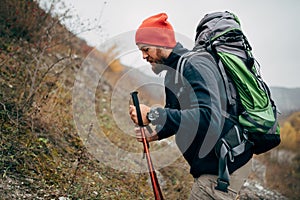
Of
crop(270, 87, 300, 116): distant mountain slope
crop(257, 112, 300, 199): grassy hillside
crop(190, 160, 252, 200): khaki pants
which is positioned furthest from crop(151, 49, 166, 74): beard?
crop(270, 87, 300, 116): distant mountain slope

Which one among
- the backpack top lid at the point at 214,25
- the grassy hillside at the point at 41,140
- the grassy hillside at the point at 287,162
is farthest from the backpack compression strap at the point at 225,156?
the grassy hillside at the point at 287,162

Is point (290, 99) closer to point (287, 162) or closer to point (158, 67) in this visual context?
point (287, 162)

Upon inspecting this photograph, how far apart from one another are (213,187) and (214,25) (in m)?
1.15

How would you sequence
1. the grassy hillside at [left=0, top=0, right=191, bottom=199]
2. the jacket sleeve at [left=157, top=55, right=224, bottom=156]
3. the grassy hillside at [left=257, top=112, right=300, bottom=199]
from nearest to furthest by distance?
the jacket sleeve at [left=157, top=55, right=224, bottom=156] < the grassy hillside at [left=0, top=0, right=191, bottom=199] < the grassy hillside at [left=257, top=112, right=300, bottom=199]

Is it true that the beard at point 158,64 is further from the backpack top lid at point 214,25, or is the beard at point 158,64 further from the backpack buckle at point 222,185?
the backpack buckle at point 222,185

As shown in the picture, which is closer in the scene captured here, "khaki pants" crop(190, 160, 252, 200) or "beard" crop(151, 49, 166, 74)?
"khaki pants" crop(190, 160, 252, 200)

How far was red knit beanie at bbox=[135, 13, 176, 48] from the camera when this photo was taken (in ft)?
8.97

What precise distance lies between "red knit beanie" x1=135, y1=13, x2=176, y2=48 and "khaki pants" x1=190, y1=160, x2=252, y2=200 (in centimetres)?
106

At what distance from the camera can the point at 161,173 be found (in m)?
6.36

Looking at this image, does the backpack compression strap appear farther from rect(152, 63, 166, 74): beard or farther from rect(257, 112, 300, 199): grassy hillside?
rect(257, 112, 300, 199): grassy hillside

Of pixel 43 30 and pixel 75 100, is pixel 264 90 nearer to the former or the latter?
pixel 75 100

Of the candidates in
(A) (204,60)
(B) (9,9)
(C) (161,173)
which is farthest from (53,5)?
(A) (204,60)

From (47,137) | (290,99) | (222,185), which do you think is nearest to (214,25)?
(222,185)

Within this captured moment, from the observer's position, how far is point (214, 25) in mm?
2539
